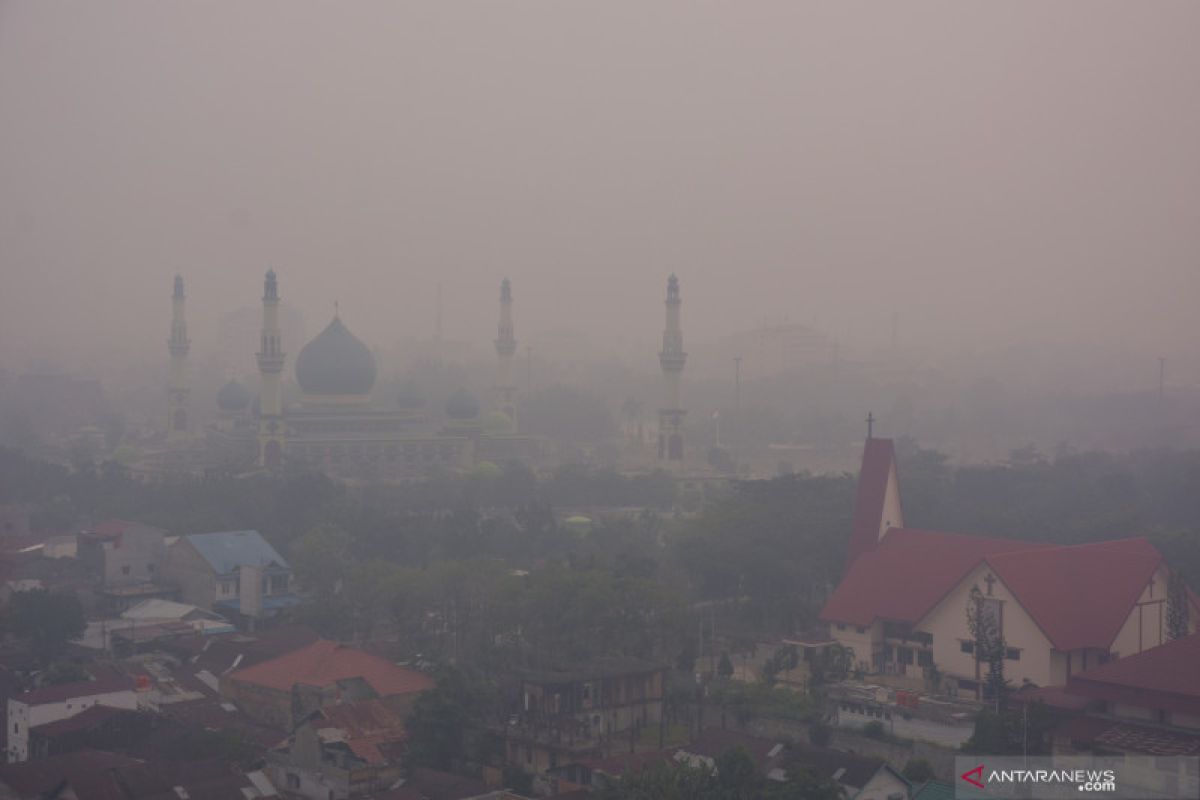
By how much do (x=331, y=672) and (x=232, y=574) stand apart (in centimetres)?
515

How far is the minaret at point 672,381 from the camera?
116ft

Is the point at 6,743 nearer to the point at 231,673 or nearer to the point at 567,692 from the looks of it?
the point at 231,673

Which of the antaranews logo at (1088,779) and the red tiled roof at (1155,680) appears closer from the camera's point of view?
the antaranews logo at (1088,779)

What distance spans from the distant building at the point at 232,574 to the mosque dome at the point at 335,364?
47.5 feet

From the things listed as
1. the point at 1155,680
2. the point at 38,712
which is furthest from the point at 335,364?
the point at 1155,680

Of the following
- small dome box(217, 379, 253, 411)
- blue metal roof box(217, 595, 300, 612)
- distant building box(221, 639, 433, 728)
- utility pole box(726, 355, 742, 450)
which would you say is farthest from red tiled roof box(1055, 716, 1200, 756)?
utility pole box(726, 355, 742, 450)

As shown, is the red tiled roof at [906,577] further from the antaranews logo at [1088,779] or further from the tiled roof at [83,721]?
the tiled roof at [83,721]

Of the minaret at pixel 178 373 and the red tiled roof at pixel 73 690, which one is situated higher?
the minaret at pixel 178 373

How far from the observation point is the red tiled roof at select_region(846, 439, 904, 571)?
16.5 m

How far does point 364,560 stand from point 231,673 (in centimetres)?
570

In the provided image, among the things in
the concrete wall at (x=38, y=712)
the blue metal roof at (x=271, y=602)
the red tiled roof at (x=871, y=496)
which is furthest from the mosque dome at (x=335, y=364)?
the concrete wall at (x=38, y=712)

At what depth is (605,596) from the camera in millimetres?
14633

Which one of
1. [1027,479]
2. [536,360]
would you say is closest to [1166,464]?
[1027,479]

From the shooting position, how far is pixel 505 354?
40.2 m
